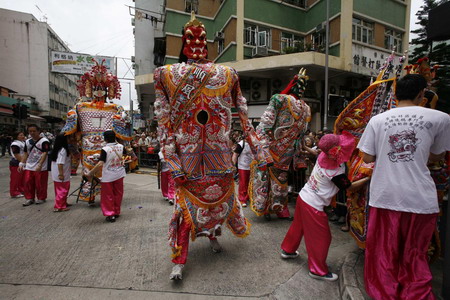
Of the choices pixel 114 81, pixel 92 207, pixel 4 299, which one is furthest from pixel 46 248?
pixel 114 81

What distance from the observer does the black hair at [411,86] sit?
2.02 m

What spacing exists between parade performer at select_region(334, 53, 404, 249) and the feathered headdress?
200 inches

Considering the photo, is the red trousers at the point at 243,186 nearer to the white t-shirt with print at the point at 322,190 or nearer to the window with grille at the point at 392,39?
the white t-shirt with print at the point at 322,190

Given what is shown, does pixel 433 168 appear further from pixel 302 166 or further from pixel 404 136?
pixel 302 166

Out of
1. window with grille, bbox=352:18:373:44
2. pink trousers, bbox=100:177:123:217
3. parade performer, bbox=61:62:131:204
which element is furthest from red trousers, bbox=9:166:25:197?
window with grille, bbox=352:18:373:44

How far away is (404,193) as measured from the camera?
6.43 feet

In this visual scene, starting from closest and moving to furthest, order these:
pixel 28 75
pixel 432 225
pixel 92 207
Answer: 1. pixel 432 225
2. pixel 92 207
3. pixel 28 75

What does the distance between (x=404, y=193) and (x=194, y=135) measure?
1.84 m

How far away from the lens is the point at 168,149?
266 centimetres

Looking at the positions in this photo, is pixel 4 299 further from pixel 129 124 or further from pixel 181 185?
pixel 129 124

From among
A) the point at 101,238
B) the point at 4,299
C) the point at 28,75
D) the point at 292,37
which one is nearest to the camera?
the point at 4,299

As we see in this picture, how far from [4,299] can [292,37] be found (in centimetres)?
1731

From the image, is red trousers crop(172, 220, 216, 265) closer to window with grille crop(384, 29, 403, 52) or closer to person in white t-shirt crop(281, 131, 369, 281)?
person in white t-shirt crop(281, 131, 369, 281)

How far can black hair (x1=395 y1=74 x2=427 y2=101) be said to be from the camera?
6.63 ft
